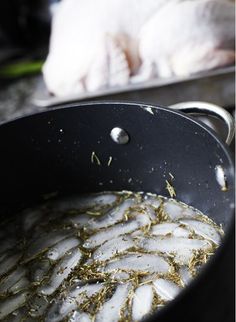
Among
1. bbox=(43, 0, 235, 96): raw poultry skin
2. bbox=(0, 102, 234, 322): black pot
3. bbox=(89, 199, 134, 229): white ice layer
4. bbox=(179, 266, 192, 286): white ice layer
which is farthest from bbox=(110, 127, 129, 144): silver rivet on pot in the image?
bbox=(43, 0, 235, 96): raw poultry skin

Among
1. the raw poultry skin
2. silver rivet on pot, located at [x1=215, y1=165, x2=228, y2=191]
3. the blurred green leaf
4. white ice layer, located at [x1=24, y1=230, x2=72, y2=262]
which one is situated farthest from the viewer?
the blurred green leaf

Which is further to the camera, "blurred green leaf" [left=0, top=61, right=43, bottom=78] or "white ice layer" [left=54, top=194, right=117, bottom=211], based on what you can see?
"blurred green leaf" [left=0, top=61, right=43, bottom=78]

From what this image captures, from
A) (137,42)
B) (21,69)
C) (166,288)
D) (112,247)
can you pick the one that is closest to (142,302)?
(166,288)

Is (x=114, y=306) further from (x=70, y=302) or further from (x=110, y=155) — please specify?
(x=110, y=155)

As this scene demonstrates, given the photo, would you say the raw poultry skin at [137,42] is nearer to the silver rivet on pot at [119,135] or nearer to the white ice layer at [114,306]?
the silver rivet on pot at [119,135]

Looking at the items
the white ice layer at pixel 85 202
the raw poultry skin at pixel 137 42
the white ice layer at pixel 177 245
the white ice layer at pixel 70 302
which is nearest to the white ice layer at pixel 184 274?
the white ice layer at pixel 177 245

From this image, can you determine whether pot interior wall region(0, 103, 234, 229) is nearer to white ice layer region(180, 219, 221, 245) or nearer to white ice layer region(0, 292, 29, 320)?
white ice layer region(180, 219, 221, 245)

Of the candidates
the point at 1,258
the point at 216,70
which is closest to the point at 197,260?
the point at 1,258
